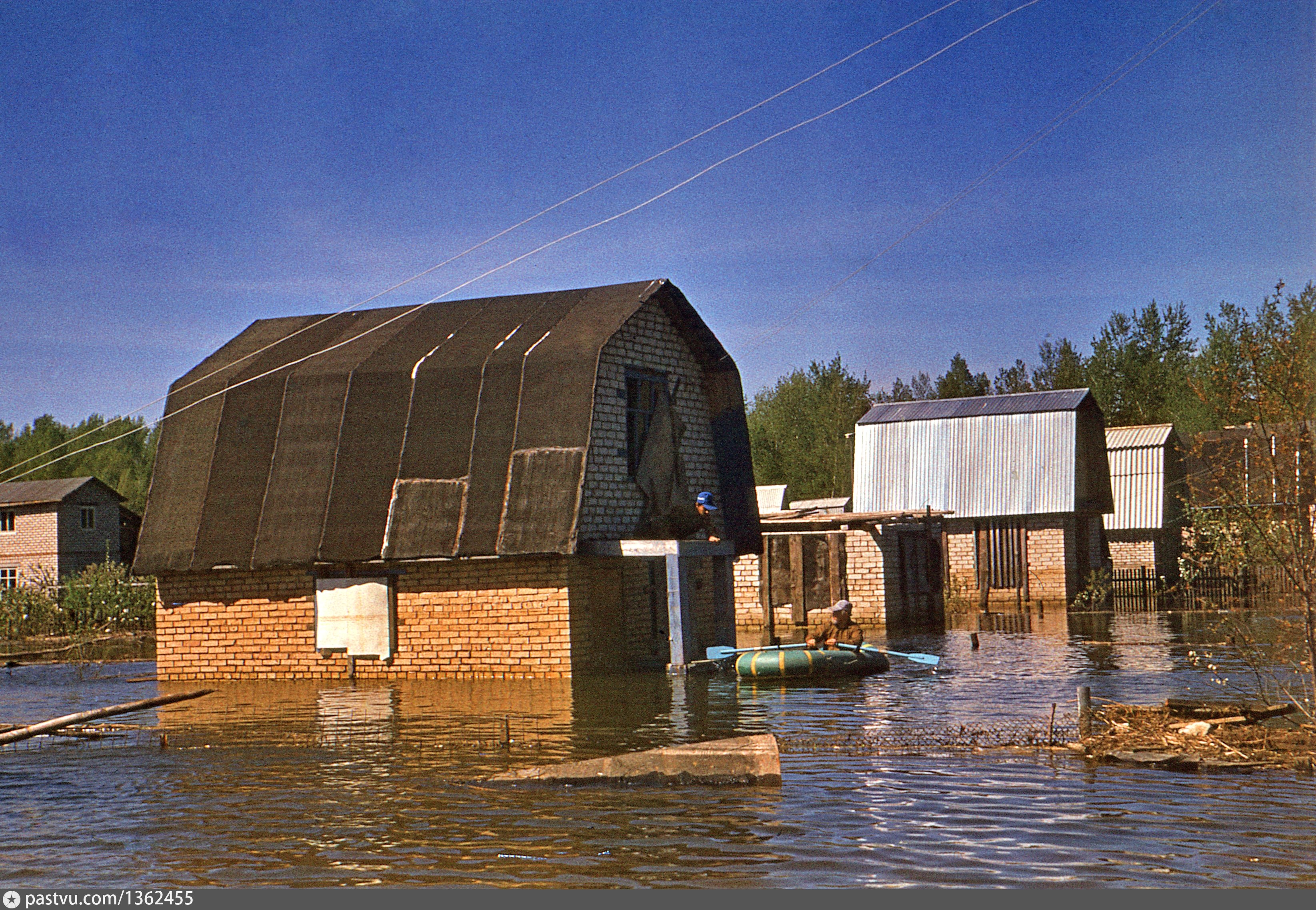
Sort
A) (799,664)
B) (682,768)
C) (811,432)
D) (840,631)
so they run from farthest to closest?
(811,432)
(840,631)
(799,664)
(682,768)

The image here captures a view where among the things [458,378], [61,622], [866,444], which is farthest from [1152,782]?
[61,622]

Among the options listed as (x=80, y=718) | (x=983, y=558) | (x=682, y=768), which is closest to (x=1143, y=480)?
(x=983, y=558)

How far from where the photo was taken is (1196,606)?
3669cm

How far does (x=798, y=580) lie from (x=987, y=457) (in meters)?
11.9

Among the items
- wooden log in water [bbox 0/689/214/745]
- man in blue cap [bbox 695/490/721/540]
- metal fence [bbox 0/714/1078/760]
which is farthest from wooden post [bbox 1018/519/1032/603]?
wooden log in water [bbox 0/689/214/745]

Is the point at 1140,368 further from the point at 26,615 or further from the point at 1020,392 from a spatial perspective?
the point at 26,615

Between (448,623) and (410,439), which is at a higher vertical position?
(410,439)

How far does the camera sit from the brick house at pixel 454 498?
2205cm

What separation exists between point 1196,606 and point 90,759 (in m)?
30.5

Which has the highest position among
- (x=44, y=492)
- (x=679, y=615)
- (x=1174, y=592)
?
(x=44, y=492)

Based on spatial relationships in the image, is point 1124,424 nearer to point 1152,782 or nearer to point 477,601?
point 477,601

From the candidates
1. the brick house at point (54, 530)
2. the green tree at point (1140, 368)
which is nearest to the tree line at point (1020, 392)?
the green tree at point (1140, 368)

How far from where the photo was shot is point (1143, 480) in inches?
1923

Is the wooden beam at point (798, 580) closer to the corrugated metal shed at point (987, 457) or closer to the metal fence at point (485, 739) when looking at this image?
the corrugated metal shed at point (987, 457)
